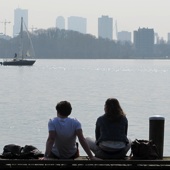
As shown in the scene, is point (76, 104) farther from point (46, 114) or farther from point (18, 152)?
point (18, 152)

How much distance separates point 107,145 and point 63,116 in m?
0.80

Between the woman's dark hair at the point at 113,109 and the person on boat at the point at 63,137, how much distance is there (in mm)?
437

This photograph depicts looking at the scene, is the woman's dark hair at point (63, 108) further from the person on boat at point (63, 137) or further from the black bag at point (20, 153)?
the black bag at point (20, 153)

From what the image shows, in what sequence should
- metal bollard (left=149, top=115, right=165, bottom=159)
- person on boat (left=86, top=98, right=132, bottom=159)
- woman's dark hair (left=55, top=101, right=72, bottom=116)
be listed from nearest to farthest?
woman's dark hair (left=55, top=101, right=72, bottom=116)
person on boat (left=86, top=98, right=132, bottom=159)
metal bollard (left=149, top=115, right=165, bottom=159)

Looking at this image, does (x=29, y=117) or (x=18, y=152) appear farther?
(x=29, y=117)

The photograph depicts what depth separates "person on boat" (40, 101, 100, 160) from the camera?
9.37 meters

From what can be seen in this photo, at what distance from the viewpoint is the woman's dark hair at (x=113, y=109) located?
9.38 meters

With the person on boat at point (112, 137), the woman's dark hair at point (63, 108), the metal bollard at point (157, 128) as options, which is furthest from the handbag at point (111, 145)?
the metal bollard at point (157, 128)

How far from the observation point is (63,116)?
9328mm
